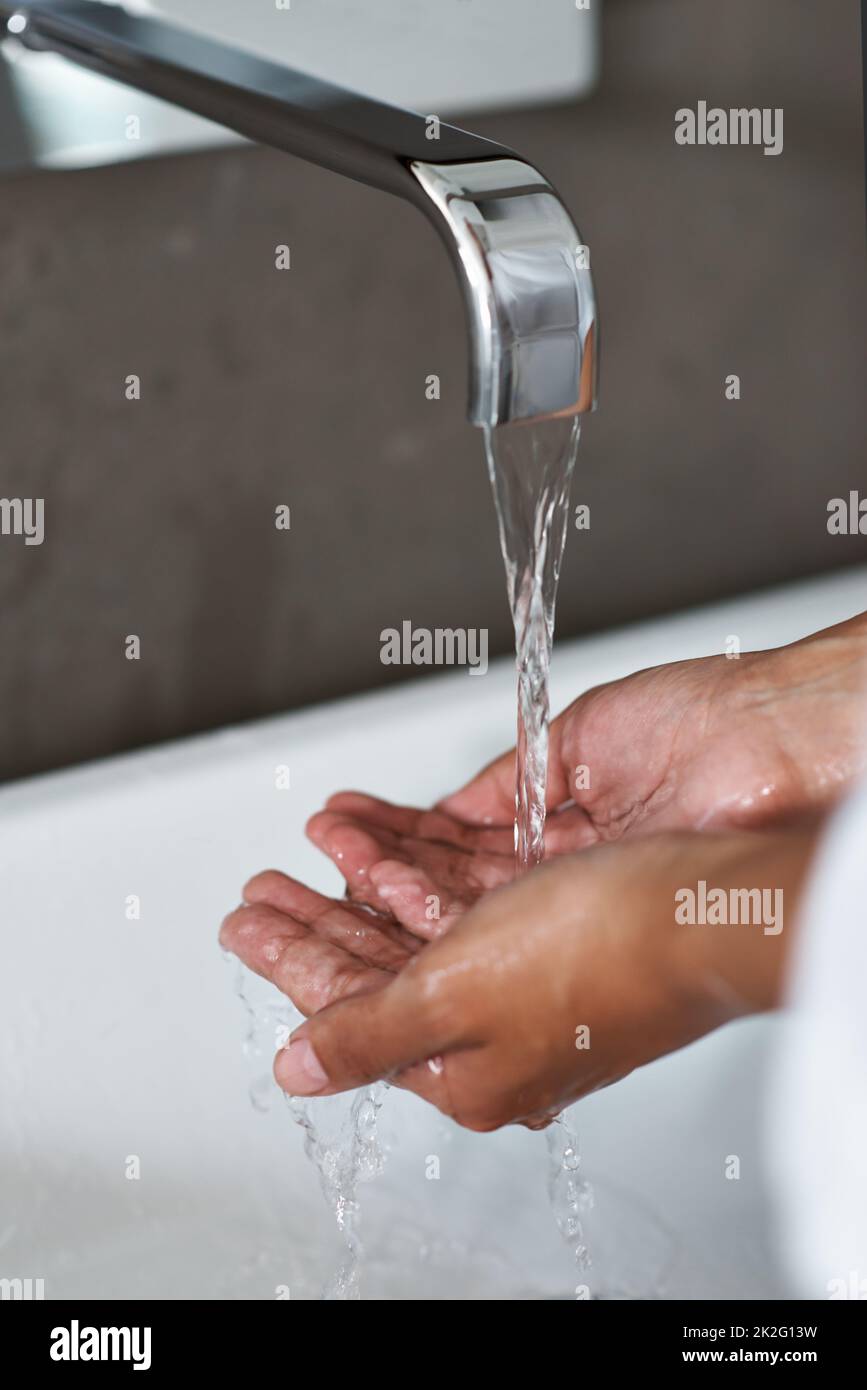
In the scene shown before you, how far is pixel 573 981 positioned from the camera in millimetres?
497

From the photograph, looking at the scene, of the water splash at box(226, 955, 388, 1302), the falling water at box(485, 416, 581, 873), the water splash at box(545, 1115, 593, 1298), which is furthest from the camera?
the water splash at box(545, 1115, 593, 1298)

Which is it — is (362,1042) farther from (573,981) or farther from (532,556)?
(532,556)

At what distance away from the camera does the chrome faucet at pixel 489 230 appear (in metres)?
0.45

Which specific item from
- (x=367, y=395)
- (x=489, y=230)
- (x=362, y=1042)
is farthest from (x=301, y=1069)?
(x=367, y=395)

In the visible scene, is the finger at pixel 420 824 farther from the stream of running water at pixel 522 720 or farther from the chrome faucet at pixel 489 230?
the chrome faucet at pixel 489 230

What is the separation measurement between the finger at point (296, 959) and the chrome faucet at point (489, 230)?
24 cm

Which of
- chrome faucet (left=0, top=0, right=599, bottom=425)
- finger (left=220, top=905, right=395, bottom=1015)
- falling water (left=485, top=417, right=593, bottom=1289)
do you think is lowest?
finger (left=220, top=905, right=395, bottom=1015)

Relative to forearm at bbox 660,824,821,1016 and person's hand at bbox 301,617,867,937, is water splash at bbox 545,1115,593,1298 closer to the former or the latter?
person's hand at bbox 301,617,867,937

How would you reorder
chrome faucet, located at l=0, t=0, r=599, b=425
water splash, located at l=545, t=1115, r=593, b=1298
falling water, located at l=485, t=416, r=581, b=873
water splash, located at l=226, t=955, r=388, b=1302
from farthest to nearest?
water splash, located at l=545, t=1115, r=593, b=1298
water splash, located at l=226, t=955, r=388, b=1302
falling water, located at l=485, t=416, r=581, b=873
chrome faucet, located at l=0, t=0, r=599, b=425

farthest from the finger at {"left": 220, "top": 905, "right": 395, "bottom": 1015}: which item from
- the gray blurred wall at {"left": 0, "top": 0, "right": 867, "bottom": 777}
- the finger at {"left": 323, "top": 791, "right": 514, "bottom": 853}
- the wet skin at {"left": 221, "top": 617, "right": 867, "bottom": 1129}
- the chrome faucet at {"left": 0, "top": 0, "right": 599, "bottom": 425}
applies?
the gray blurred wall at {"left": 0, "top": 0, "right": 867, "bottom": 777}

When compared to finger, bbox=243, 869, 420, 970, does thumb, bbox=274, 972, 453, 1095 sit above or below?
below

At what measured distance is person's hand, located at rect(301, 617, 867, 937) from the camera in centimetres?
64

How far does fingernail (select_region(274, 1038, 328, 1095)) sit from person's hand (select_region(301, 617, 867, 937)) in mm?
125
